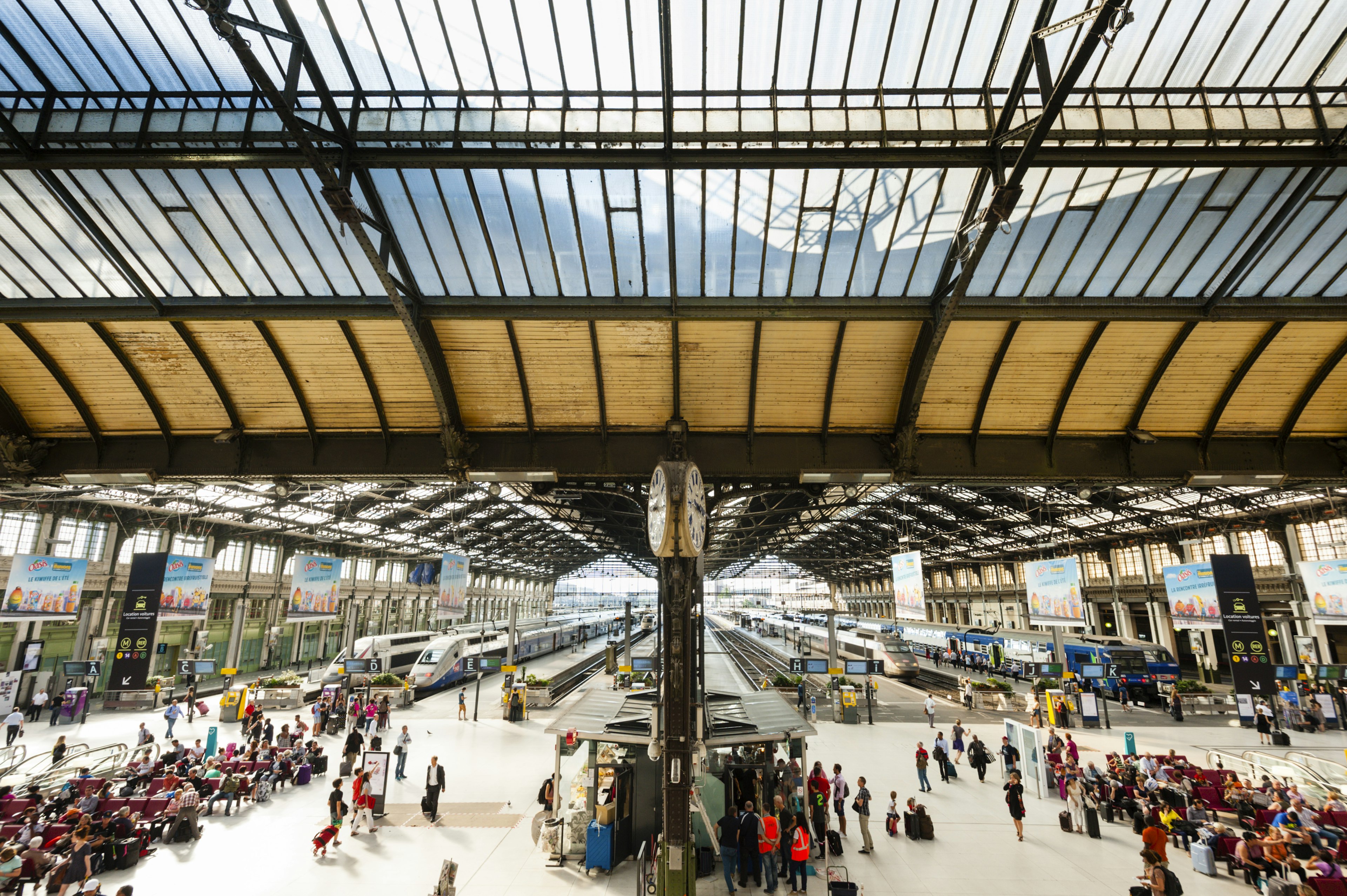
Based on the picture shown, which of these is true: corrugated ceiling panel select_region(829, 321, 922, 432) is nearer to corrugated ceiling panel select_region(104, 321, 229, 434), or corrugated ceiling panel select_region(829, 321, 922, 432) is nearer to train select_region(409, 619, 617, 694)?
corrugated ceiling panel select_region(104, 321, 229, 434)

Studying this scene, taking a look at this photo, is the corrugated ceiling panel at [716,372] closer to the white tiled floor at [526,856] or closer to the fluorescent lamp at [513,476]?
the fluorescent lamp at [513,476]

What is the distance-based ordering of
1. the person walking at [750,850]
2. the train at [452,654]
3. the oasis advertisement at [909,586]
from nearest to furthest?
the person walking at [750,850] < the oasis advertisement at [909,586] < the train at [452,654]

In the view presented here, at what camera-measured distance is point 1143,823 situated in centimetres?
1467

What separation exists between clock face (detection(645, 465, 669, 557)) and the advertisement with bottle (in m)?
25.0

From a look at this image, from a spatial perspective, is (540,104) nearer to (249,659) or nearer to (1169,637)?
(249,659)

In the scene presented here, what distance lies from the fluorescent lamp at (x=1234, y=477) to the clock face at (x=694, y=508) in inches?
384

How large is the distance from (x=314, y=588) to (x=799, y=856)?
2215cm

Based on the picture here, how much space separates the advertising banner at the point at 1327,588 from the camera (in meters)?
20.7

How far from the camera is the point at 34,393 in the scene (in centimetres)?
1188

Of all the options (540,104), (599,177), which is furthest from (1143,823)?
(540,104)

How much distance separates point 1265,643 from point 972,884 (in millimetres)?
16502

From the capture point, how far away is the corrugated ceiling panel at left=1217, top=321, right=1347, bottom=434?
35.7ft

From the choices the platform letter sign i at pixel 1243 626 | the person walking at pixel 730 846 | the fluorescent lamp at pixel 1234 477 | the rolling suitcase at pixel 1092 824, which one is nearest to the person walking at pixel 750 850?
the person walking at pixel 730 846

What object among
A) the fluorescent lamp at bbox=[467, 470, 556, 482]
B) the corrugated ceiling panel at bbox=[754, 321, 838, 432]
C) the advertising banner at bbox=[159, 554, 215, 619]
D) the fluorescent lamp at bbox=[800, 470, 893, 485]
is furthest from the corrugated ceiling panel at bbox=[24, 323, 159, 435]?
the fluorescent lamp at bbox=[800, 470, 893, 485]
